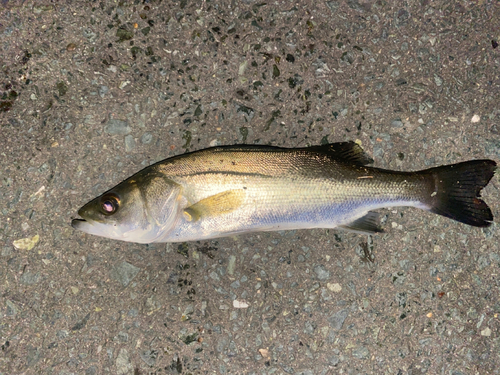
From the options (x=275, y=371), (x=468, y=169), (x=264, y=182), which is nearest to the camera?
(x=264, y=182)

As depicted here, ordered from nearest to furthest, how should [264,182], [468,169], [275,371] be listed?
[264,182] < [468,169] < [275,371]

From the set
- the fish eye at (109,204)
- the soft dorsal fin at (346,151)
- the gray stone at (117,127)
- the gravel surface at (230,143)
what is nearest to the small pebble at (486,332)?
the gravel surface at (230,143)

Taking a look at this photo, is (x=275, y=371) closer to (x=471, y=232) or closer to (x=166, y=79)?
(x=471, y=232)

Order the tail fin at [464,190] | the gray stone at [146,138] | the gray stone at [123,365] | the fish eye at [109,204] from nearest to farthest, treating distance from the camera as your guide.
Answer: the fish eye at [109,204] → the tail fin at [464,190] → the gray stone at [123,365] → the gray stone at [146,138]

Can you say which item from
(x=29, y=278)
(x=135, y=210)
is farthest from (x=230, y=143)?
(x=29, y=278)

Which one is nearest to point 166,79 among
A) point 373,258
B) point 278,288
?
point 278,288

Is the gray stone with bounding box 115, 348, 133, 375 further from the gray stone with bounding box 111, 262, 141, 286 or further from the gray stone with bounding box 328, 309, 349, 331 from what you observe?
the gray stone with bounding box 328, 309, 349, 331

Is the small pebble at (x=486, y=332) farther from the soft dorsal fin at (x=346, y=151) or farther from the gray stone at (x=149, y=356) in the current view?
the gray stone at (x=149, y=356)
